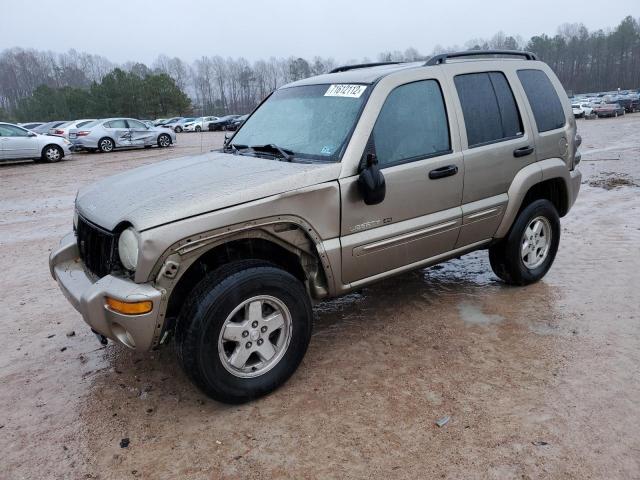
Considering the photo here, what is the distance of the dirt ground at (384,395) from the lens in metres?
2.74

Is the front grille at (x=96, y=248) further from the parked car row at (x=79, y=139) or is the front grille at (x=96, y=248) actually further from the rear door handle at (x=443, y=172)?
the parked car row at (x=79, y=139)

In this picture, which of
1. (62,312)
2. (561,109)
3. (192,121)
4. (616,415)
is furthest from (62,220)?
(192,121)

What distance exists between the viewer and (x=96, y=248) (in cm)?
333

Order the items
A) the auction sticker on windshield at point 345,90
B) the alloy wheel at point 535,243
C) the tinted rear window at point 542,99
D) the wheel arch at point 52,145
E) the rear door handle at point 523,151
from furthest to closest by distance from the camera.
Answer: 1. the wheel arch at point 52,145
2. the alloy wheel at point 535,243
3. the tinted rear window at point 542,99
4. the rear door handle at point 523,151
5. the auction sticker on windshield at point 345,90

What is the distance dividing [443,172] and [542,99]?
161cm

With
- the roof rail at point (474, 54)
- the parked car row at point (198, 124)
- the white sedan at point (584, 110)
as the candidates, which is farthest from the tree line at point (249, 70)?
the roof rail at point (474, 54)

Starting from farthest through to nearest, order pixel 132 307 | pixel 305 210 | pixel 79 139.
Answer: pixel 79 139
pixel 305 210
pixel 132 307

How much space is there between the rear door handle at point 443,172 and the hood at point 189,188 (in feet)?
2.75

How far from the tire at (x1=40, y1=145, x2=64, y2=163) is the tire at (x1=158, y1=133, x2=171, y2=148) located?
230 inches

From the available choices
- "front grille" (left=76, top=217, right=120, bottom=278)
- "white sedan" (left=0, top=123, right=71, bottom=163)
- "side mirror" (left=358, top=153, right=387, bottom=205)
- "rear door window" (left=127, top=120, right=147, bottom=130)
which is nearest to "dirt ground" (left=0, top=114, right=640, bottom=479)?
"front grille" (left=76, top=217, right=120, bottom=278)

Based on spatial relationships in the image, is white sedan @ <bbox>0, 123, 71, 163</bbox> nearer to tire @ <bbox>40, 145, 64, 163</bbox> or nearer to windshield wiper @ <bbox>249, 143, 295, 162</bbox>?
tire @ <bbox>40, 145, 64, 163</bbox>

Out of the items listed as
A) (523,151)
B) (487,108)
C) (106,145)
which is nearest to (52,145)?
(106,145)

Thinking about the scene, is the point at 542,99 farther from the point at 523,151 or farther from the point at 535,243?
the point at 535,243

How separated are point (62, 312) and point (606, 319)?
185 inches
